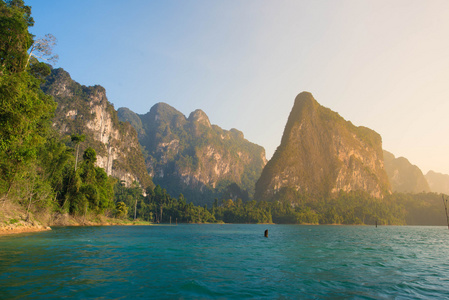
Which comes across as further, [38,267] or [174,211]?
[174,211]

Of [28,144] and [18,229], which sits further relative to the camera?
[18,229]

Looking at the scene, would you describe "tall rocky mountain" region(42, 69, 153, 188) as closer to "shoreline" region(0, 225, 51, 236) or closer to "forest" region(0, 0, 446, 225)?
"forest" region(0, 0, 446, 225)

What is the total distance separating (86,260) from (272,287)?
10.6 metres

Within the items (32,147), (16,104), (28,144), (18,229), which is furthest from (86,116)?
(16,104)

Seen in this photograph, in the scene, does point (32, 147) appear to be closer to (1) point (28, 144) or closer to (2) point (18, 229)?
(1) point (28, 144)

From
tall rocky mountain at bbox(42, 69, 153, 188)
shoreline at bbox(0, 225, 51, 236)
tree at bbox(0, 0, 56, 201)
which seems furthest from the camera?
tall rocky mountain at bbox(42, 69, 153, 188)

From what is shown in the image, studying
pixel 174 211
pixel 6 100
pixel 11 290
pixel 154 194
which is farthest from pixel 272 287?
pixel 154 194

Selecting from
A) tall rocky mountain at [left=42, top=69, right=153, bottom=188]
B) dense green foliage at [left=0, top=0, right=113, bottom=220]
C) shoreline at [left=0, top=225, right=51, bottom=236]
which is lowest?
shoreline at [left=0, top=225, right=51, bottom=236]

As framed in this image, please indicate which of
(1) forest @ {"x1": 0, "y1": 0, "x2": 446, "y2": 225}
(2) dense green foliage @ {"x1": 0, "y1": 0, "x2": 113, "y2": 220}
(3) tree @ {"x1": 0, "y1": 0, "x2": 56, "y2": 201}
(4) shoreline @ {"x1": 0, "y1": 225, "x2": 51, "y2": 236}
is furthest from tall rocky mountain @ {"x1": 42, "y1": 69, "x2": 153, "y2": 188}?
(3) tree @ {"x1": 0, "y1": 0, "x2": 56, "y2": 201}

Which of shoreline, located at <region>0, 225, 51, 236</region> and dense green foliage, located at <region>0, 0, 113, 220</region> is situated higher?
dense green foliage, located at <region>0, 0, 113, 220</region>

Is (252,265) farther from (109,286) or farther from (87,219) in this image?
(87,219)

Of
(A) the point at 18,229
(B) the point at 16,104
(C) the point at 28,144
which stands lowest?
(A) the point at 18,229

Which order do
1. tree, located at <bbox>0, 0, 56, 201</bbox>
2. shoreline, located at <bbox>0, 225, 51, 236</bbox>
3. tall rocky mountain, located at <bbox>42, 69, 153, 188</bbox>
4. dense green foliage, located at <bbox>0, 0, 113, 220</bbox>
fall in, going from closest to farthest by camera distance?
1. tree, located at <bbox>0, 0, 56, 201</bbox>
2. dense green foliage, located at <bbox>0, 0, 113, 220</bbox>
3. shoreline, located at <bbox>0, 225, 51, 236</bbox>
4. tall rocky mountain, located at <bbox>42, 69, 153, 188</bbox>

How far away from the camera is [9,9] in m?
31.6
